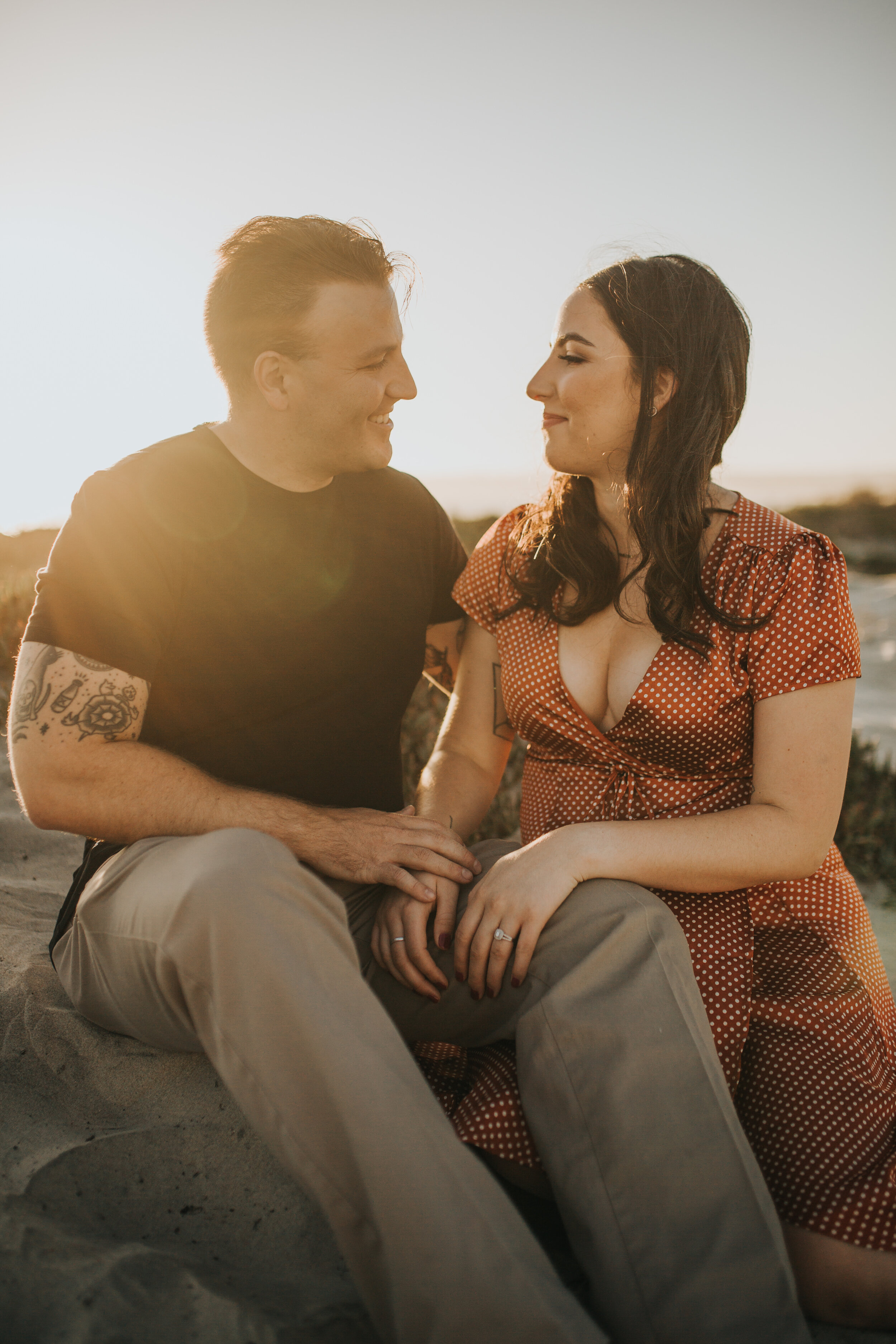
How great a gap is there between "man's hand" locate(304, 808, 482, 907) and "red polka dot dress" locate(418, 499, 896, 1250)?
45 centimetres

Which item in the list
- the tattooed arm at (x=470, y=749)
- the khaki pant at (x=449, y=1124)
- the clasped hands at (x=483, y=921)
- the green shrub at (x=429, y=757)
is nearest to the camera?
the khaki pant at (x=449, y=1124)

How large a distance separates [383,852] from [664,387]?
162 centimetres

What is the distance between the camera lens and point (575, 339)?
267 cm

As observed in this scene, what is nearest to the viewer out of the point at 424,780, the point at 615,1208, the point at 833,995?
the point at 615,1208

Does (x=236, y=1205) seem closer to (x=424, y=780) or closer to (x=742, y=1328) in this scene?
(x=742, y=1328)

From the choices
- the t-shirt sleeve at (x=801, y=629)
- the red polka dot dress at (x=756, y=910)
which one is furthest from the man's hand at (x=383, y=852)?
the t-shirt sleeve at (x=801, y=629)

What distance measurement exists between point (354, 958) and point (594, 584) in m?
1.41

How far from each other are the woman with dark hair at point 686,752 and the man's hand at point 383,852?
0.06m

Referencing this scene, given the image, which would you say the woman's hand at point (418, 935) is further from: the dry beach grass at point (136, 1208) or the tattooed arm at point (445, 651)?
the tattooed arm at point (445, 651)

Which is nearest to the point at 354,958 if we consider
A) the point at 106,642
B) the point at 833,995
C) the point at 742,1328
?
the point at 742,1328

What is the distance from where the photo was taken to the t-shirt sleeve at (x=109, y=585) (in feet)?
7.49

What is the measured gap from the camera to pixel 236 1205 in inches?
74.9

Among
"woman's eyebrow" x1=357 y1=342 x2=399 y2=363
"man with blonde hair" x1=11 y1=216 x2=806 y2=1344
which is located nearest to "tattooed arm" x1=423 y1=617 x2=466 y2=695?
"man with blonde hair" x1=11 y1=216 x2=806 y2=1344

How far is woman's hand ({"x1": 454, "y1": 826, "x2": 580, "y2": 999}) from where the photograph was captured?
6.75 ft
